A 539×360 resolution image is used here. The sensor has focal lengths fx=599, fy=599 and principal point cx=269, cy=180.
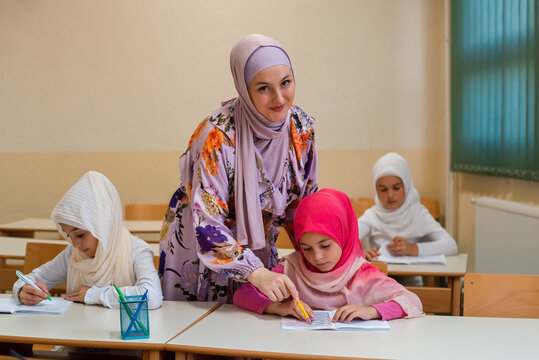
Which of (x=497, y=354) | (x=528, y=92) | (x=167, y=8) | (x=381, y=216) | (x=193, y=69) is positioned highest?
(x=167, y=8)

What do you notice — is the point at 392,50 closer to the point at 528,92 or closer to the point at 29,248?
the point at 528,92

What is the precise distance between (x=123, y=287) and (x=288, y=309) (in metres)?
0.62

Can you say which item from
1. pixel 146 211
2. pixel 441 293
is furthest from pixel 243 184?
pixel 146 211

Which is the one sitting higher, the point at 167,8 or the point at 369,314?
the point at 167,8

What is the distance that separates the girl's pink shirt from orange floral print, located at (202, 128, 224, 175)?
428mm

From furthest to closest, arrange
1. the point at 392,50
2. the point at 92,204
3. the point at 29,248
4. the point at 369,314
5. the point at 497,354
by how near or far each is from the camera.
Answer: the point at 392,50 → the point at 29,248 → the point at 92,204 → the point at 369,314 → the point at 497,354

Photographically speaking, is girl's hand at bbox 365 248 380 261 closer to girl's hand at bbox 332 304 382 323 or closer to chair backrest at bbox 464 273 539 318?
chair backrest at bbox 464 273 539 318

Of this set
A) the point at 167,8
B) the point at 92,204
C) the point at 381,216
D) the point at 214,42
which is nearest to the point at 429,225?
the point at 381,216

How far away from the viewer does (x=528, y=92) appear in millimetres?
3500

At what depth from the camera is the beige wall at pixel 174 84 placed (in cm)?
506

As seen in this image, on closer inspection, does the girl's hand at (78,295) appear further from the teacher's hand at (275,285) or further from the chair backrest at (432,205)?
the chair backrest at (432,205)

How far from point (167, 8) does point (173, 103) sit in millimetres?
816

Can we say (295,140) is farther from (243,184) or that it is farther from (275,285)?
(275,285)

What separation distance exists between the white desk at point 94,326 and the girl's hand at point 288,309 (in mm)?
227
